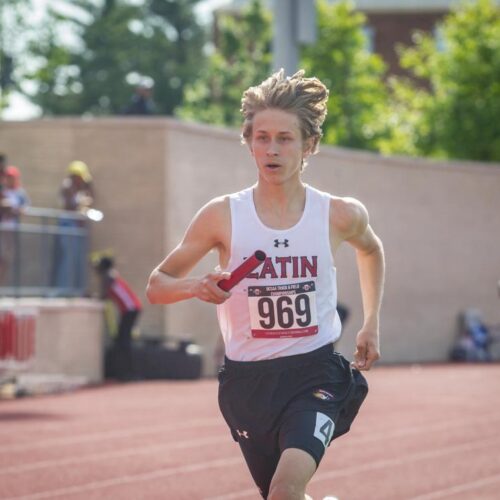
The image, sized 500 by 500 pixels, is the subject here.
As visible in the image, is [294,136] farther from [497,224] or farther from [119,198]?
[497,224]

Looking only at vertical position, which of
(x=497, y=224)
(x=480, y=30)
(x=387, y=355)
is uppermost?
(x=480, y=30)

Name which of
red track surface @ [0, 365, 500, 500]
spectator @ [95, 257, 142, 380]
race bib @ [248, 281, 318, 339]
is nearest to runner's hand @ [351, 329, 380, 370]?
race bib @ [248, 281, 318, 339]

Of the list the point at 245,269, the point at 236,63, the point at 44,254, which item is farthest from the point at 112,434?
the point at 236,63

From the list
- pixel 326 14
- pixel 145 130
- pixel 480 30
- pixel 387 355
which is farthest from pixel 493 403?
pixel 326 14

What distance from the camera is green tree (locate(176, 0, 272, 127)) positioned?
51.7 m

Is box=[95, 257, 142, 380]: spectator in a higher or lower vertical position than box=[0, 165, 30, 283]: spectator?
lower

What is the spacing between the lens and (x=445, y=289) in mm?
31641

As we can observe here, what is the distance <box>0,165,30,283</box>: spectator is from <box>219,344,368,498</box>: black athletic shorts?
43.3 ft

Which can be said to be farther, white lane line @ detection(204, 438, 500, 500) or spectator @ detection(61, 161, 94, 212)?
spectator @ detection(61, 161, 94, 212)

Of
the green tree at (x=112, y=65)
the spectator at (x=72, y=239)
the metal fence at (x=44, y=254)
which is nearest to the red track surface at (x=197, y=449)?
the metal fence at (x=44, y=254)

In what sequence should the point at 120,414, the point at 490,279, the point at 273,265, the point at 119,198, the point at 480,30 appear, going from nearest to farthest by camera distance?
1. the point at 273,265
2. the point at 120,414
3. the point at 119,198
4. the point at 490,279
5. the point at 480,30

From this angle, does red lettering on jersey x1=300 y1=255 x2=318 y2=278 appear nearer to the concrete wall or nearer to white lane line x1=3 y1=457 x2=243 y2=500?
white lane line x1=3 y1=457 x2=243 y2=500

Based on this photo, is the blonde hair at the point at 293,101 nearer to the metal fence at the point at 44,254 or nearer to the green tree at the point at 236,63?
the metal fence at the point at 44,254

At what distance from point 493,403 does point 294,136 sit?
1242cm
